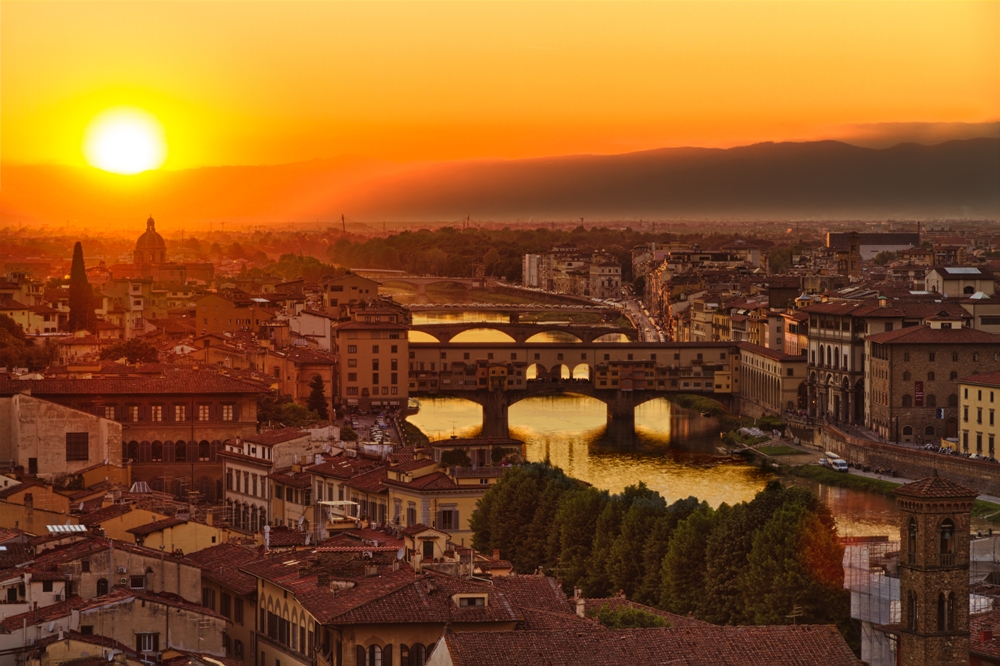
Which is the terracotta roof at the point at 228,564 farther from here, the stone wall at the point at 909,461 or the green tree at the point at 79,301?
the green tree at the point at 79,301

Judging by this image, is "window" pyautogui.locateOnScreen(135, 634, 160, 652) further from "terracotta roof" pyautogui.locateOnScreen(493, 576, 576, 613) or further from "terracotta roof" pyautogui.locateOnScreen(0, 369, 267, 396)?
"terracotta roof" pyautogui.locateOnScreen(0, 369, 267, 396)

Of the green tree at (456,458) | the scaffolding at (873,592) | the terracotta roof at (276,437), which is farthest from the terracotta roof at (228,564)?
the green tree at (456,458)

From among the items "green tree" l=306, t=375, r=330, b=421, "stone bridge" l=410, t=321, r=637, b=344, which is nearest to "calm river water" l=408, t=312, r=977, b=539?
"green tree" l=306, t=375, r=330, b=421

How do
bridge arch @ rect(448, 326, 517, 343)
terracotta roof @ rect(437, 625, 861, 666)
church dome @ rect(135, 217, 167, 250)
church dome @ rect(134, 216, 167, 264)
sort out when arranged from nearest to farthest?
terracotta roof @ rect(437, 625, 861, 666)
bridge arch @ rect(448, 326, 517, 343)
church dome @ rect(134, 216, 167, 264)
church dome @ rect(135, 217, 167, 250)

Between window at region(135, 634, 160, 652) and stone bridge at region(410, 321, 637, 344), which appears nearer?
window at region(135, 634, 160, 652)

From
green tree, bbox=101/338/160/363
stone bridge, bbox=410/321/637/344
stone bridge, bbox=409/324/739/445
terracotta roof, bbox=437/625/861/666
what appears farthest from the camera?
stone bridge, bbox=410/321/637/344

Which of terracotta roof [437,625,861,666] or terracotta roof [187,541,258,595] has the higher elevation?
terracotta roof [437,625,861,666]

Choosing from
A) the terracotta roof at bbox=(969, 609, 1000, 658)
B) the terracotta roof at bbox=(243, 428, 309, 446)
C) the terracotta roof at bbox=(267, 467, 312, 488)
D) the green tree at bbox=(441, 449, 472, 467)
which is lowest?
the green tree at bbox=(441, 449, 472, 467)

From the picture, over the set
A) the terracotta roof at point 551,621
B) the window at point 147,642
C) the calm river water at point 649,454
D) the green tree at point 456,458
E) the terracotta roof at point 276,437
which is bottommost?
the calm river water at point 649,454
